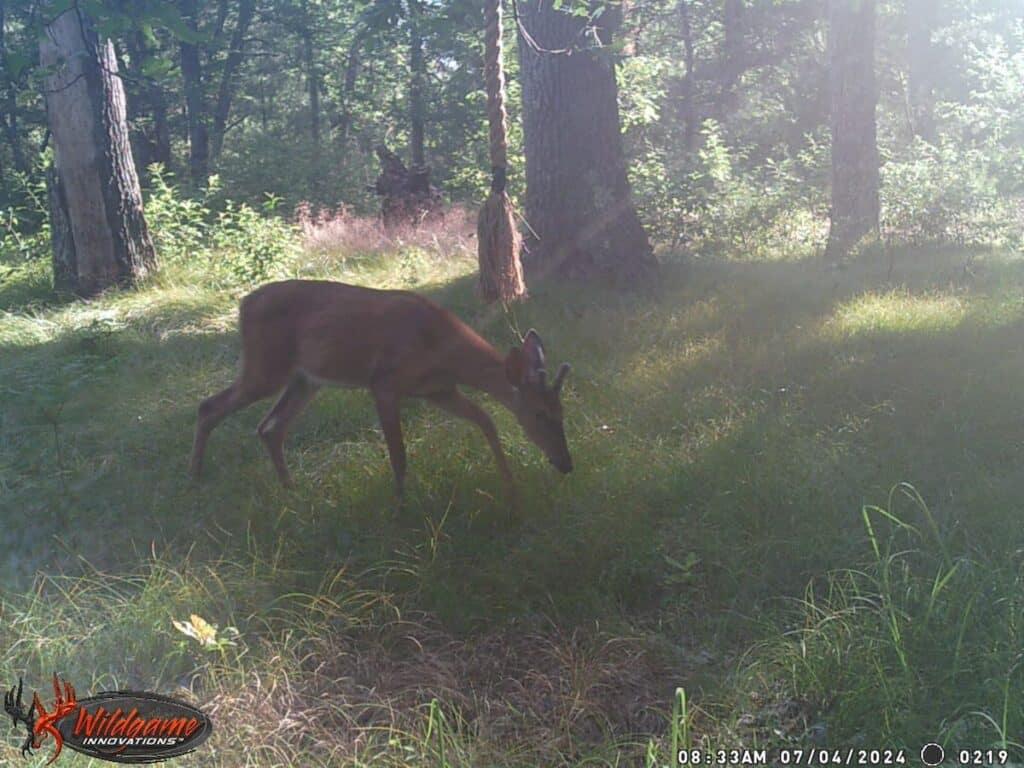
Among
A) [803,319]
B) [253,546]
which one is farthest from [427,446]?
[803,319]

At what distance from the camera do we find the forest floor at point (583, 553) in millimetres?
3209

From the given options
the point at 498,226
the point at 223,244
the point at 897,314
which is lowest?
the point at 897,314

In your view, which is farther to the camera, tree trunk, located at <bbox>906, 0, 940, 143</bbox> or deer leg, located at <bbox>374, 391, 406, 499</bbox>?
tree trunk, located at <bbox>906, 0, 940, 143</bbox>

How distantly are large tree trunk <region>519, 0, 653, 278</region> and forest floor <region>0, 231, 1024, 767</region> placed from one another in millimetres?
1451

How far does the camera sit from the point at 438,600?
4.06 meters

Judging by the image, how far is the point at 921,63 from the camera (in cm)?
2827

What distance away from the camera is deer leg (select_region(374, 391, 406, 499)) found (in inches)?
202

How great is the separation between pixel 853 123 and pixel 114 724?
10.3 m

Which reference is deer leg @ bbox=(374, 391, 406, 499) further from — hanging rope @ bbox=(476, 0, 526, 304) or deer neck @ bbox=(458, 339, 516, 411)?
hanging rope @ bbox=(476, 0, 526, 304)

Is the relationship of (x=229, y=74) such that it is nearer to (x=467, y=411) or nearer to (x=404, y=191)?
(x=404, y=191)

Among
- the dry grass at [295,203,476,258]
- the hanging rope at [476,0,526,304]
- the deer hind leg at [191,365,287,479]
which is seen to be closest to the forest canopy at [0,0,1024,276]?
the dry grass at [295,203,476,258]

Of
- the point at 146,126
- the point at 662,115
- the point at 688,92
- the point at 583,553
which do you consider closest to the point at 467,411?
the point at 583,553

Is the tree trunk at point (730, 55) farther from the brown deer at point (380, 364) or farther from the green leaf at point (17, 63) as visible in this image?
the green leaf at point (17, 63)

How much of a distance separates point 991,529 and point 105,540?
13.3 ft
